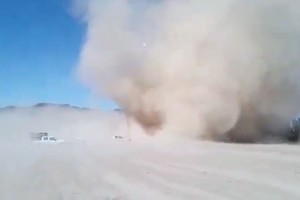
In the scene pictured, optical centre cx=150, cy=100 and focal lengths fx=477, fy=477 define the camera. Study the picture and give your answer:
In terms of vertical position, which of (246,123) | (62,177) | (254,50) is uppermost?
(254,50)

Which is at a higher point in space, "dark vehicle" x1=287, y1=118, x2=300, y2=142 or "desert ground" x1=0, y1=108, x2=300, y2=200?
"dark vehicle" x1=287, y1=118, x2=300, y2=142

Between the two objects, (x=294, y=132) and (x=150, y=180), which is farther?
(x=294, y=132)

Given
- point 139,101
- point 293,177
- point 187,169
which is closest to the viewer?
point 293,177

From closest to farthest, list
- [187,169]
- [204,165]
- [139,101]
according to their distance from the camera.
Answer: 1. [187,169]
2. [204,165]
3. [139,101]

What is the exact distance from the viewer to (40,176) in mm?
14688

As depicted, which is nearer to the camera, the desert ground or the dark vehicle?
the desert ground

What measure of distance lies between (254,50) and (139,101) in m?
9.71

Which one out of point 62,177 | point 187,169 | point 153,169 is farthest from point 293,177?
point 62,177

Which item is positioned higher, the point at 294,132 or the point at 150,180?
the point at 294,132

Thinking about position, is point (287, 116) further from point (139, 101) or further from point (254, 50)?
point (139, 101)

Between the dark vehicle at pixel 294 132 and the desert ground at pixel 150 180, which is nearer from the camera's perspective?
the desert ground at pixel 150 180

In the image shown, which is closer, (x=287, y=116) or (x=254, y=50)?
(x=254, y=50)

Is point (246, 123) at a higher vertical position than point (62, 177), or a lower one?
higher

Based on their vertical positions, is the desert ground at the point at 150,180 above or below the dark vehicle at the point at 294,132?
below
